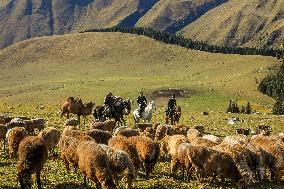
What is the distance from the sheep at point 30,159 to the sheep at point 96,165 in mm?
1753

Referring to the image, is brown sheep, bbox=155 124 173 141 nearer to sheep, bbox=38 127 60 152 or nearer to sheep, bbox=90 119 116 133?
sheep, bbox=90 119 116 133

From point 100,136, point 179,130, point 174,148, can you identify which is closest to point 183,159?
point 174,148

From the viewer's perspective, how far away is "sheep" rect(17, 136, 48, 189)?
1695cm

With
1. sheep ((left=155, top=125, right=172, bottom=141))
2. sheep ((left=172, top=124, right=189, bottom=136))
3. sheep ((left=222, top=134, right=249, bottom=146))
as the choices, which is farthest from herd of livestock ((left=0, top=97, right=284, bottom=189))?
sheep ((left=172, top=124, right=189, bottom=136))

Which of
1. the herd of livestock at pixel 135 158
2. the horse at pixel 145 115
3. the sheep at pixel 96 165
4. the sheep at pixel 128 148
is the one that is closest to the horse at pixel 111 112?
the horse at pixel 145 115

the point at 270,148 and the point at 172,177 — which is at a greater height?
the point at 270,148

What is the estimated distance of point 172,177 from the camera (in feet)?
72.0

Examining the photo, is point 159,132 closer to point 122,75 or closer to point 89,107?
point 89,107

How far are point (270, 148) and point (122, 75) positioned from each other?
164062mm

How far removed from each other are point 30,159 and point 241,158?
10255 millimetres

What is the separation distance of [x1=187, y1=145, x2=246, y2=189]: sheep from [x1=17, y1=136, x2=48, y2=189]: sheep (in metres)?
7.42

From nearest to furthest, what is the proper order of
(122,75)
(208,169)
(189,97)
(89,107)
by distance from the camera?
(208,169), (89,107), (189,97), (122,75)

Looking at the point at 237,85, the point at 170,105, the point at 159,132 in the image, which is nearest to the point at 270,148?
the point at 159,132

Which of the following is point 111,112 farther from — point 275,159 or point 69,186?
point 69,186
